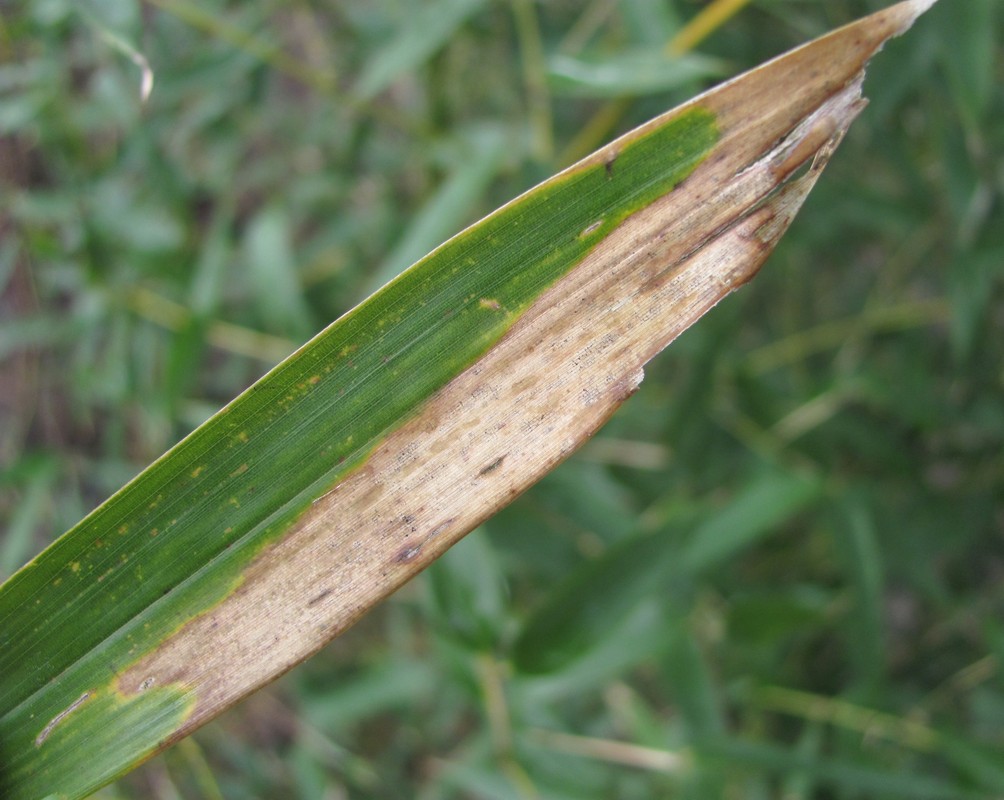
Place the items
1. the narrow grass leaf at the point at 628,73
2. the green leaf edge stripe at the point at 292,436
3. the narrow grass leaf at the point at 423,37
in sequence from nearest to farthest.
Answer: the green leaf edge stripe at the point at 292,436 < the narrow grass leaf at the point at 628,73 < the narrow grass leaf at the point at 423,37

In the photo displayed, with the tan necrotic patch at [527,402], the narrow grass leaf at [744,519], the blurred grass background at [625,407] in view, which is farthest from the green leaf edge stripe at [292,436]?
the narrow grass leaf at [744,519]

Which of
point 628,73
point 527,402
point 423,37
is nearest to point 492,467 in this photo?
point 527,402

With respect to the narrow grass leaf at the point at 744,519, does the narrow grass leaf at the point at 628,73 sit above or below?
above

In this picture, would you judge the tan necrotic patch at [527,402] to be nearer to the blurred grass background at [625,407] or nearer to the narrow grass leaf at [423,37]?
the blurred grass background at [625,407]

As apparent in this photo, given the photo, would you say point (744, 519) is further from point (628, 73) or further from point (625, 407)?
point (628, 73)

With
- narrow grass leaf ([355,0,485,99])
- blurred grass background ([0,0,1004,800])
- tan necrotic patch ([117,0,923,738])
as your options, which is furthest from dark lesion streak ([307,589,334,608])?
narrow grass leaf ([355,0,485,99])

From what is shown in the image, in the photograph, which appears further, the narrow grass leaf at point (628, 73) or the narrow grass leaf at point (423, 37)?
the narrow grass leaf at point (423, 37)
